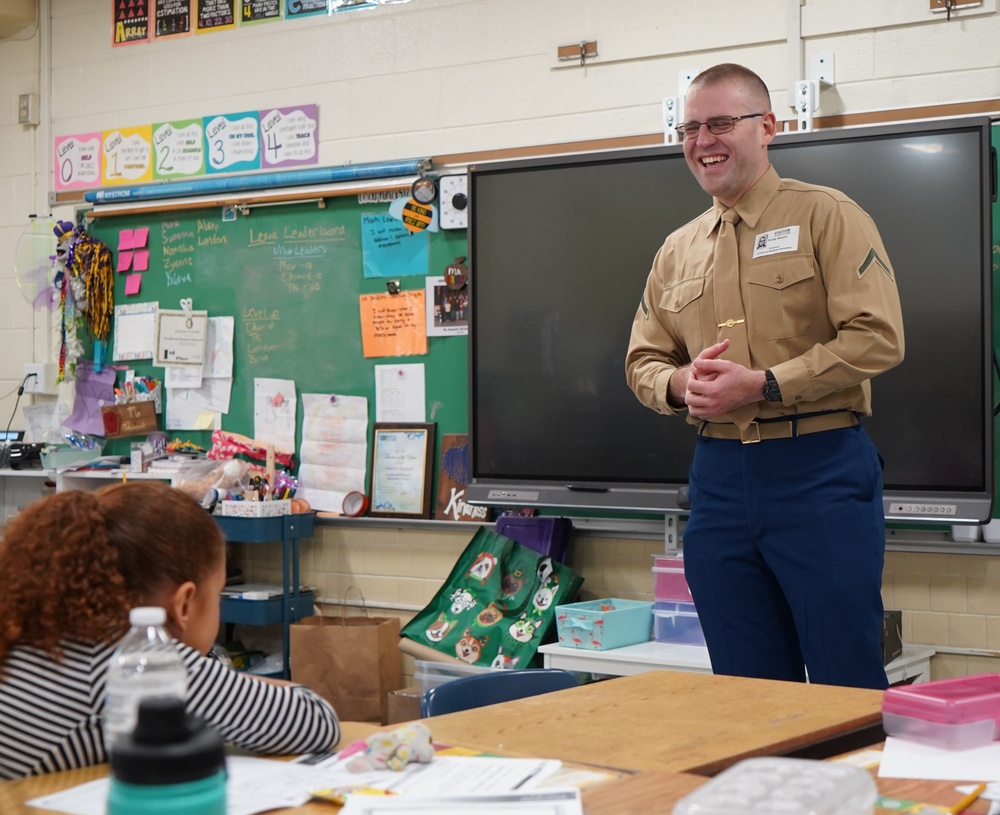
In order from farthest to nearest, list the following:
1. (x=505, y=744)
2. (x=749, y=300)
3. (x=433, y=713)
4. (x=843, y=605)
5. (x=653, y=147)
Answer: (x=653, y=147)
(x=749, y=300)
(x=843, y=605)
(x=433, y=713)
(x=505, y=744)

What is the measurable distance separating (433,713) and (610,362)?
6.64ft

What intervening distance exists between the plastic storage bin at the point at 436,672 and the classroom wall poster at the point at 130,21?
9.28 feet

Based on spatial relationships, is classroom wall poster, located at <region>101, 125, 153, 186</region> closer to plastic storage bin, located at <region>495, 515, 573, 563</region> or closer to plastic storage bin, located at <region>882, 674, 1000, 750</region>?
plastic storage bin, located at <region>495, 515, 573, 563</region>

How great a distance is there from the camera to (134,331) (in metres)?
5.02

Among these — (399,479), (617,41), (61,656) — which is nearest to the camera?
(61,656)

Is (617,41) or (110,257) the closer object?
(617,41)

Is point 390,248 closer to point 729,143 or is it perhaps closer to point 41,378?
point 41,378

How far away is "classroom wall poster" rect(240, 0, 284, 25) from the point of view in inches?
187

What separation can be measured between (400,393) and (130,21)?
6.69ft

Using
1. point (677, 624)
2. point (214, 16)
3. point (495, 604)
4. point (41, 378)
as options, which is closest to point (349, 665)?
point (495, 604)

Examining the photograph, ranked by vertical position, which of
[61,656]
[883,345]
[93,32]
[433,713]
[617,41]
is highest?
[93,32]

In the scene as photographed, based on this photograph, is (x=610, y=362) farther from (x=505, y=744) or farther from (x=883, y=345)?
(x=505, y=744)

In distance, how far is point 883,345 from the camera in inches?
96.6

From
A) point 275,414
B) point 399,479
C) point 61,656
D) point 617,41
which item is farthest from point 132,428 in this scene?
point 61,656
